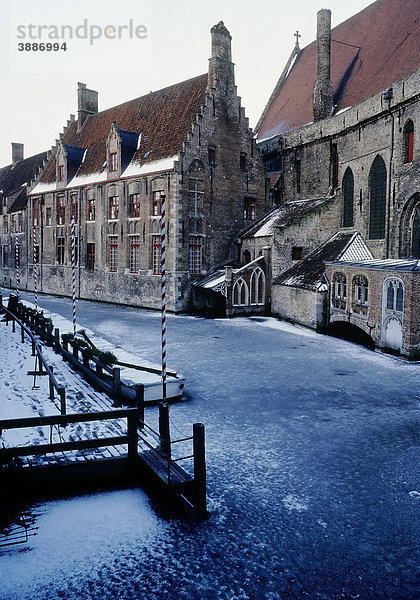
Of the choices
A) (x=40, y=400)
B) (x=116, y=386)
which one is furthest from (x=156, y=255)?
(x=40, y=400)

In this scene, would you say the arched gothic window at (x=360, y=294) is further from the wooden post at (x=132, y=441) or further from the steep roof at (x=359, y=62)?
the wooden post at (x=132, y=441)

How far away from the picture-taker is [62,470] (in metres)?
7.20

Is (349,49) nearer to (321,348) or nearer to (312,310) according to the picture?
(312,310)

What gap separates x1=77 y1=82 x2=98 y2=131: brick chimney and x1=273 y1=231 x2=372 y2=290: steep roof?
24038 millimetres

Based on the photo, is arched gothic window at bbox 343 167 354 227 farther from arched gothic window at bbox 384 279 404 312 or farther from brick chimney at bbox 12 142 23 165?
brick chimney at bbox 12 142 23 165

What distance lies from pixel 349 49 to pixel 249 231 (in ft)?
38.2

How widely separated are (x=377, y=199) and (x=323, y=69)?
29.6ft

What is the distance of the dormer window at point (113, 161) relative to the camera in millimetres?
32219

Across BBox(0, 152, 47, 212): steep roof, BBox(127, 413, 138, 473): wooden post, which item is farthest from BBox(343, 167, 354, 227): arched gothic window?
BBox(0, 152, 47, 212): steep roof

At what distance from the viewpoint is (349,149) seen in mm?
25203

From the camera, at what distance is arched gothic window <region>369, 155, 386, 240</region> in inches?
881

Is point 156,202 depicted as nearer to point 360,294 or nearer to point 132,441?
point 360,294

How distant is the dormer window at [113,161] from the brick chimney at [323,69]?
12526mm

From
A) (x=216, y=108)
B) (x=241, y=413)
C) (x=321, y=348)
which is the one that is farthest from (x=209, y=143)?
(x=241, y=413)
